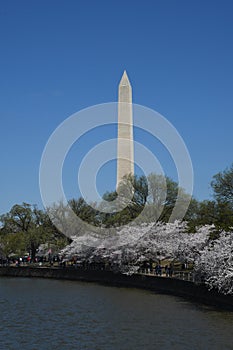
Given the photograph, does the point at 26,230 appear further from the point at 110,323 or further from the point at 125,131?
the point at 110,323

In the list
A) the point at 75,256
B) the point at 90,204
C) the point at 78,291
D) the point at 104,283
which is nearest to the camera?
the point at 78,291

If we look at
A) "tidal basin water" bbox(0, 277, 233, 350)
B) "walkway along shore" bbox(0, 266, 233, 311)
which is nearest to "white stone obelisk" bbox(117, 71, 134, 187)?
"walkway along shore" bbox(0, 266, 233, 311)

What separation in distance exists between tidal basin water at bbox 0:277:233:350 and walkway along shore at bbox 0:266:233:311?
145 cm

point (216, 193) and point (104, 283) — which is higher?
point (216, 193)

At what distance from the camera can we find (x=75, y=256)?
8294 centimetres

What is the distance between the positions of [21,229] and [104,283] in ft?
143

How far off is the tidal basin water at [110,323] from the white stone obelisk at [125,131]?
3306cm

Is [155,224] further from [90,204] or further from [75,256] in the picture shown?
[90,204]

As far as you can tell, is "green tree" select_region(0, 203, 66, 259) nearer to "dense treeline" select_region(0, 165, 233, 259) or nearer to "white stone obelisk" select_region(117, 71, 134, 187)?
"dense treeline" select_region(0, 165, 233, 259)

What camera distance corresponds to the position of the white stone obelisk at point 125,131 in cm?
8262

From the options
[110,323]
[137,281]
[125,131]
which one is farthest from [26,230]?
[110,323]

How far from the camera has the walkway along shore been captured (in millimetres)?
43062

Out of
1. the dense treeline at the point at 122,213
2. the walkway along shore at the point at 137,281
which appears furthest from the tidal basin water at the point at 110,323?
the dense treeline at the point at 122,213

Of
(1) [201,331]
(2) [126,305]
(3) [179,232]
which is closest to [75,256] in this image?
(3) [179,232]
